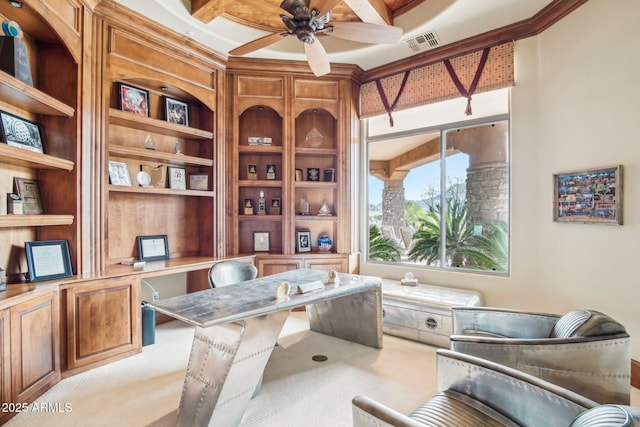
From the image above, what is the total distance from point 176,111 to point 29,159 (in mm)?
1856

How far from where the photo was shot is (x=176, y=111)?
3.94m

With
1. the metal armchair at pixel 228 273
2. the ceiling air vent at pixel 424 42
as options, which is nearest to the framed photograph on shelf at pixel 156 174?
the metal armchair at pixel 228 273

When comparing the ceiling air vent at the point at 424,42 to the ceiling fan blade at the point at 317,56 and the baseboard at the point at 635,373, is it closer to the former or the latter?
the ceiling fan blade at the point at 317,56

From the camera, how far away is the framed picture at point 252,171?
4496mm

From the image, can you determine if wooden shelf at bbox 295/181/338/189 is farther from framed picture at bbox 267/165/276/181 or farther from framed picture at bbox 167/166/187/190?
framed picture at bbox 167/166/187/190

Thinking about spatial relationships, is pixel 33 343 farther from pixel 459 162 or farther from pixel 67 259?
pixel 459 162

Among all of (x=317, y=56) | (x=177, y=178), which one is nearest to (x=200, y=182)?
(x=177, y=178)

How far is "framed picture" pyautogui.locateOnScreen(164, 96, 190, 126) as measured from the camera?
151 inches

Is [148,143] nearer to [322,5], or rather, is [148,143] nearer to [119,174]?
[119,174]

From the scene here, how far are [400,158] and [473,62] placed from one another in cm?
142

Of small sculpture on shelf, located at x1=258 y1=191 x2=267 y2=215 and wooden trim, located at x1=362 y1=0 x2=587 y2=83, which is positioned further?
small sculpture on shelf, located at x1=258 y1=191 x2=267 y2=215

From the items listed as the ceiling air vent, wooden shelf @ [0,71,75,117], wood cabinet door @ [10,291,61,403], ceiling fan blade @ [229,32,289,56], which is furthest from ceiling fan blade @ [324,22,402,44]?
wood cabinet door @ [10,291,61,403]

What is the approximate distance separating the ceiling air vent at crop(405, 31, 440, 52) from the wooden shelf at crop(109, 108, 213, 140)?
265 centimetres

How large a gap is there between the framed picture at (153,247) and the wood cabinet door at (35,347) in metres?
1.19
